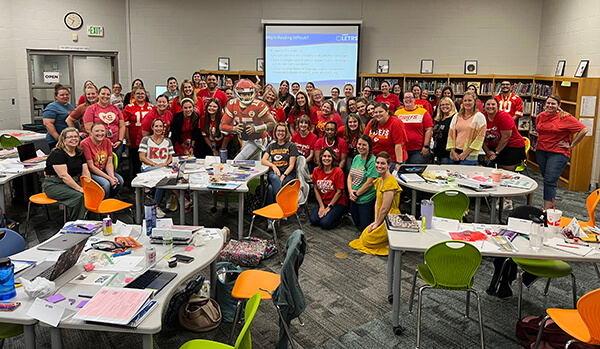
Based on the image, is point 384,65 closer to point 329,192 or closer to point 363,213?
point 329,192

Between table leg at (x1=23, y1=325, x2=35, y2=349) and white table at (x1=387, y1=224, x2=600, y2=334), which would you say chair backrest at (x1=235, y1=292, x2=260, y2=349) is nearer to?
table leg at (x1=23, y1=325, x2=35, y2=349)

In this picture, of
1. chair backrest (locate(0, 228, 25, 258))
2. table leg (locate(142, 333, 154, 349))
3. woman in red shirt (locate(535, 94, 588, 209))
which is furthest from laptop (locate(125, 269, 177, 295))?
woman in red shirt (locate(535, 94, 588, 209))

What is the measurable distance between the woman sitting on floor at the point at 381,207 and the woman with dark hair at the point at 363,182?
1.44 feet

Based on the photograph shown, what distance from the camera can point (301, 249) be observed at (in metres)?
3.45

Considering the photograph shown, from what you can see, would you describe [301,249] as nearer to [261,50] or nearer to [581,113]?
[581,113]

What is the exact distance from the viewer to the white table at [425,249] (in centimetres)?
360

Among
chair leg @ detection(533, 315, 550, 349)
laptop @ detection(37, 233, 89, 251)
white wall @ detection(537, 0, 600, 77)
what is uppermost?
white wall @ detection(537, 0, 600, 77)

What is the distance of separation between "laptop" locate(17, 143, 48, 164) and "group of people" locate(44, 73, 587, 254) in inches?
23.1

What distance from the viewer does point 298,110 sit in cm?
796

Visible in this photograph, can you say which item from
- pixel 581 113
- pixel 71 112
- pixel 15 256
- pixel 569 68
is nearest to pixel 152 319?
pixel 15 256

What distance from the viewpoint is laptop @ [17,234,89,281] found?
3.04m

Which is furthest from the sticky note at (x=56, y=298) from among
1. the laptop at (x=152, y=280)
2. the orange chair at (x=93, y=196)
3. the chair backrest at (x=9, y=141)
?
the chair backrest at (x=9, y=141)

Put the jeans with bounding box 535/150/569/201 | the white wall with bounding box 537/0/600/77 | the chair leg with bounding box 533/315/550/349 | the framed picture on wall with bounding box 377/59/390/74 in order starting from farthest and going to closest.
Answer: the framed picture on wall with bounding box 377/59/390/74 < the white wall with bounding box 537/0/600/77 < the jeans with bounding box 535/150/569/201 < the chair leg with bounding box 533/315/550/349

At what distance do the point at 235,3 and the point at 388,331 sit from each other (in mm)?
9460
